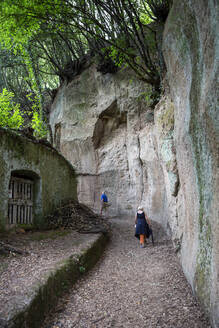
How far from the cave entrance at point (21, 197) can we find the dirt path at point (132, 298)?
292 centimetres

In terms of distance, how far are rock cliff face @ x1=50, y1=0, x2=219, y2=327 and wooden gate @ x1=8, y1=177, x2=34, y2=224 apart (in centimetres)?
452

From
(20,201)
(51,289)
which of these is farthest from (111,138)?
(51,289)

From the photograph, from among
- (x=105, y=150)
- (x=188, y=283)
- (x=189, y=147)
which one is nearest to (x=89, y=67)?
(x=105, y=150)

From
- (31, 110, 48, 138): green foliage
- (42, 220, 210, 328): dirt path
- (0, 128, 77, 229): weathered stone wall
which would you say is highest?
(31, 110, 48, 138): green foliage

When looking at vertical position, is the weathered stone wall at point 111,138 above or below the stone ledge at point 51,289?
above

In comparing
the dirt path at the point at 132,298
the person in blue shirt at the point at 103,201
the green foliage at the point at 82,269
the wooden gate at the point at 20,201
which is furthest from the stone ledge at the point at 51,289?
the person in blue shirt at the point at 103,201

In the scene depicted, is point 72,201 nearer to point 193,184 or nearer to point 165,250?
point 165,250

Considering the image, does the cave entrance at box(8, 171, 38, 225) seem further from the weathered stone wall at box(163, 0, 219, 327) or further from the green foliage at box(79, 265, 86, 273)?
the weathered stone wall at box(163, 0, 219, 327)

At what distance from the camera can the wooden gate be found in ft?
23.9

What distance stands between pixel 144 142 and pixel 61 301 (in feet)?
31.2

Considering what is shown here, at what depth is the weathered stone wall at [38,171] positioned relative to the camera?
6684mm

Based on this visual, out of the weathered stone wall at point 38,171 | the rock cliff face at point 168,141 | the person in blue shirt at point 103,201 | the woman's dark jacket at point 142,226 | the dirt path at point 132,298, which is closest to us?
the rock cliff face at point 168,141

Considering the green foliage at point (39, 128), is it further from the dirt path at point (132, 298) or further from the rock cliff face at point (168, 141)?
the dirt path at point (132, 298)

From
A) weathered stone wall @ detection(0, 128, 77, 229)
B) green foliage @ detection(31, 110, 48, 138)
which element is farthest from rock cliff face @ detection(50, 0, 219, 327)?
weathered stone wall @ detection(0, 128, 77, 229)
